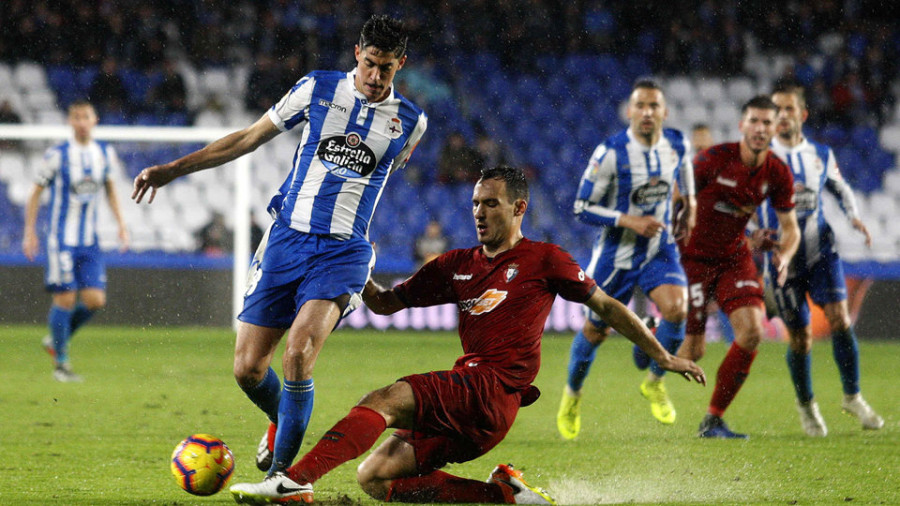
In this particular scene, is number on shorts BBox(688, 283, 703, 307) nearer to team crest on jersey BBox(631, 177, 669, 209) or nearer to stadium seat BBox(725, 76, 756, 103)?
team crest on jersey BBox(631, 177, 669, 209)

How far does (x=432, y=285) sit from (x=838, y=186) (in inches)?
168

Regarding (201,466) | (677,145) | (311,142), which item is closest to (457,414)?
(201,466)

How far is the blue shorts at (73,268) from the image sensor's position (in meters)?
10.1

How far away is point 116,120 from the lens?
17.3 m

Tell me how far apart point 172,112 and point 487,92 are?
5287mm

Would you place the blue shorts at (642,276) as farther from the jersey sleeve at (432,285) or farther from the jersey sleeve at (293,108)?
the jersey sleeve at (293,108)

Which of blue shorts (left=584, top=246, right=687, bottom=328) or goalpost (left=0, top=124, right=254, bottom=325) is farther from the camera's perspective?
goalpost (left=0, top=124, right=254, bottom=325)

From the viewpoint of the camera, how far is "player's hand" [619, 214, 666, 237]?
712cm

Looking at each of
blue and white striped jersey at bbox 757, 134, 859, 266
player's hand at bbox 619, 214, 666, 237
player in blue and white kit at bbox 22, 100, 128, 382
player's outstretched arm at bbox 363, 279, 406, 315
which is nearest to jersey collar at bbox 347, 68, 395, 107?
player's outstretched arm at bbox 363, 279, 406, 315

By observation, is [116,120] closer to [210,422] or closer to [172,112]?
[172,112]

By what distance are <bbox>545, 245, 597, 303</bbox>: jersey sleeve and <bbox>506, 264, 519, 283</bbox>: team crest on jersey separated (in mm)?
131

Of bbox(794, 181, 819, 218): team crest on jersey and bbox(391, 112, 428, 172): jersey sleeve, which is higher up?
bbox(391, 112, 428, 172): jersey sleeve

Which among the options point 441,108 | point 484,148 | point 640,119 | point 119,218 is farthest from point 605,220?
point 441,108

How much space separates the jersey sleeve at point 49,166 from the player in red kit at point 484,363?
643 cm
